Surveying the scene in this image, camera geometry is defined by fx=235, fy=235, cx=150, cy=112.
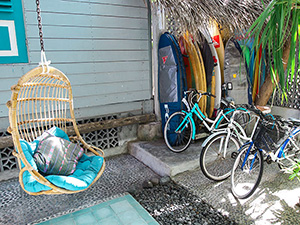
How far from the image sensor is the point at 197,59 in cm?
380

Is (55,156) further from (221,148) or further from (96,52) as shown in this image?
(221,148)

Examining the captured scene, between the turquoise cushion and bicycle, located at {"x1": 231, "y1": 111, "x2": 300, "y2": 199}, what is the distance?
159 centimetres

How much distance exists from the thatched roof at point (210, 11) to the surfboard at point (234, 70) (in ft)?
1.83

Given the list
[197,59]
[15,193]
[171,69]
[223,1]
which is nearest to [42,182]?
[15,193]

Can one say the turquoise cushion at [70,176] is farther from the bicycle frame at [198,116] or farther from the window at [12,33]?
the bicycle frame at [198,116]

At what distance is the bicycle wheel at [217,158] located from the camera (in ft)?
9.75

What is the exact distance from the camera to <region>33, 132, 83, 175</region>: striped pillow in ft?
7.76

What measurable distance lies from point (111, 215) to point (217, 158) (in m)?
1.59

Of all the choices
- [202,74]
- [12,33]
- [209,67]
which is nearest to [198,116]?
[202,74]

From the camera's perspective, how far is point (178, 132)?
12.1 feet

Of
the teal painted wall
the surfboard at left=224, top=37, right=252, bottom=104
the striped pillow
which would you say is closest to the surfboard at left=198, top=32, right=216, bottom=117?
the surfboard at left=224, top=37, right=252, bottom=104

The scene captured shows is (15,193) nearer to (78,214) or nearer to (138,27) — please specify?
(78,214)

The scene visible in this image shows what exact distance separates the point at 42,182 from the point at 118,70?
2.32m

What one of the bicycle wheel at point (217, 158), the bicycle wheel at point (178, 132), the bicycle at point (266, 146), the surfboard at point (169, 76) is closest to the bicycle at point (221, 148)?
the bicycle wheel at point (217, 158)
